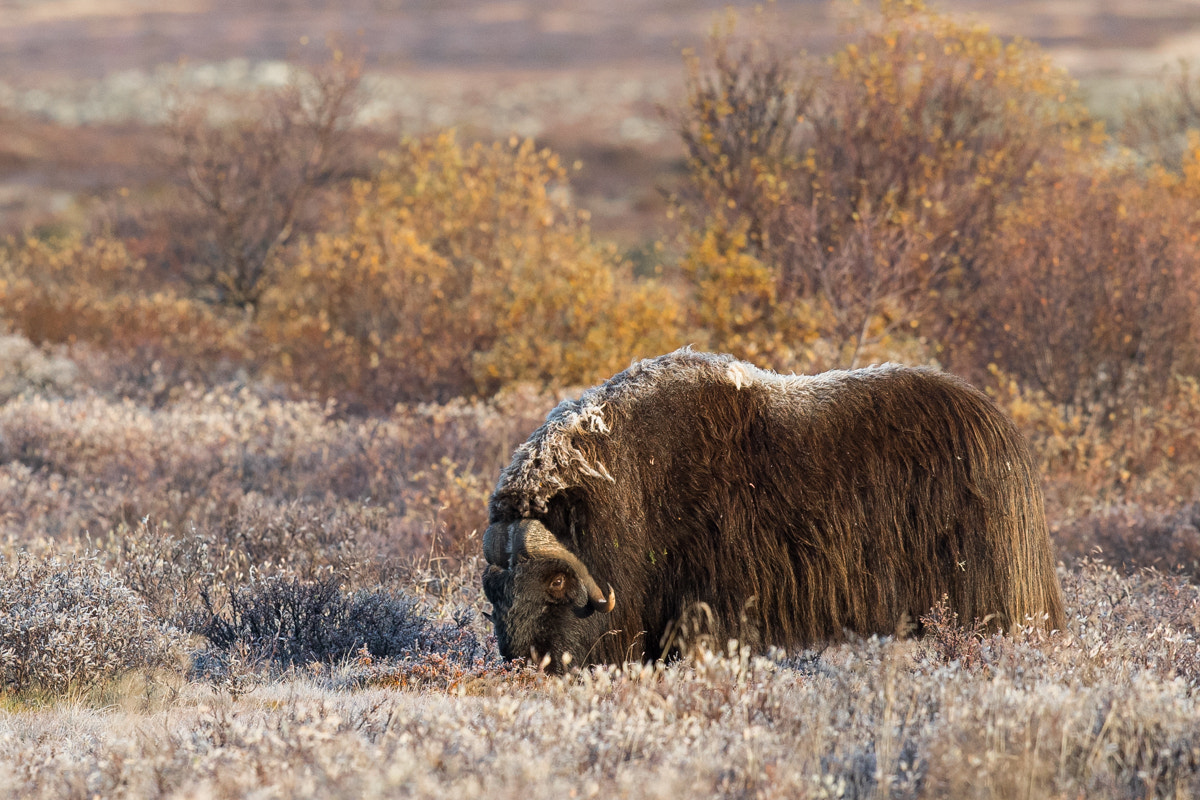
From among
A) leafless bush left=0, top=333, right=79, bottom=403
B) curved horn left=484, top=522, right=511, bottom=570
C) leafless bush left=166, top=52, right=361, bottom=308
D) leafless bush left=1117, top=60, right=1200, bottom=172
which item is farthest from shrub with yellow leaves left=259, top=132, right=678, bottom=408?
leafless bush left=1117, top=60, right=1200, bottom=172

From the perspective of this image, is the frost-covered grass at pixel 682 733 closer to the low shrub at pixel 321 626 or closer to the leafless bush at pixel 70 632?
the leafless bush at pixel 70 632

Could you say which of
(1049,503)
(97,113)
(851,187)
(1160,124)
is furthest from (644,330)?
(97,113)

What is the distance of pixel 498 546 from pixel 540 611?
328 mm

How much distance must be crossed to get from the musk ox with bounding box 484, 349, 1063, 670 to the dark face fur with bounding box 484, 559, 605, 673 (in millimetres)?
95

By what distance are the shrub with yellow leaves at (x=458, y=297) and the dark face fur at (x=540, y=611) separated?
265 inches

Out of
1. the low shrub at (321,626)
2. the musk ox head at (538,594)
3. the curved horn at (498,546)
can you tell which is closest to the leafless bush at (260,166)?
the low shrub at (321,626)

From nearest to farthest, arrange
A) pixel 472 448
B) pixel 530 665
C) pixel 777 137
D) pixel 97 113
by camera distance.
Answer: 1. pixel 530 665
2. pixel 472 448
3. pixel 777 137
4. pixel 97 113

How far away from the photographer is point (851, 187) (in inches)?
462

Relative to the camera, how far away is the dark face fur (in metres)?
4.79

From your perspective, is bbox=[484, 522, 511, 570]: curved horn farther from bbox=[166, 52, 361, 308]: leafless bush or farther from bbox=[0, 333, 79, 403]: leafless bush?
bbox=[166, 52, 361, 308]: leafless bush

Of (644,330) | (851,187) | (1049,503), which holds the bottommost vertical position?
(1049,503)

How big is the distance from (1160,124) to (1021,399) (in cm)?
992

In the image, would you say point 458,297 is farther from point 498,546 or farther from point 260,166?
point 498,546

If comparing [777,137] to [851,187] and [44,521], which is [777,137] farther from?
[44,521]
